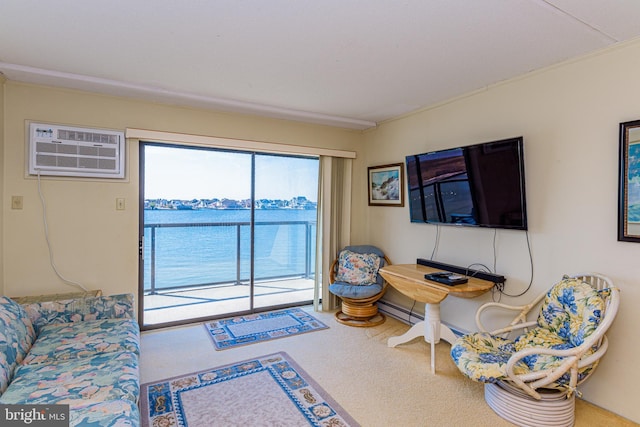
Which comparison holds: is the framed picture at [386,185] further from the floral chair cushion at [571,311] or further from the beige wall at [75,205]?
the beige wall at [75,205]

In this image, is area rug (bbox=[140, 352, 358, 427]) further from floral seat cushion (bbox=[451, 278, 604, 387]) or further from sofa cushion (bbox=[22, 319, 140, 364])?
floral seat cushion (bbox=[451, 278, 604, 387])

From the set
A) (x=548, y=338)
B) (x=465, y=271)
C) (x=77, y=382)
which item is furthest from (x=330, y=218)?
(x=77, y=382)

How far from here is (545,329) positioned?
2213 millimetres

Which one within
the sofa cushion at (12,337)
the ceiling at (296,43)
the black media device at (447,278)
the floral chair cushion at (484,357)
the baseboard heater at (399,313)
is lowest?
the baseboard heater at (399,313)

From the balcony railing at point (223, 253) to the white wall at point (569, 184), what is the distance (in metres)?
1.82

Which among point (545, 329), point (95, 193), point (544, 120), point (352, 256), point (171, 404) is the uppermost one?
point (544, 120)

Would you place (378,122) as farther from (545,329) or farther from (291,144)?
(545,329)

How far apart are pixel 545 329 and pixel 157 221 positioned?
135 inches

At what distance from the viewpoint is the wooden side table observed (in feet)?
8.28

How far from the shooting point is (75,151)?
2.85 metres

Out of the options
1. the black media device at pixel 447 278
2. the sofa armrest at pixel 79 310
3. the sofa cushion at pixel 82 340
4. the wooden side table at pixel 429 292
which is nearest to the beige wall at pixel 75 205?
the sofa armrest at pixel 79 310

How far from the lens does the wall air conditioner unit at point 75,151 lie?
2.73 m

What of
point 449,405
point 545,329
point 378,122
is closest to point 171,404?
point 449,405

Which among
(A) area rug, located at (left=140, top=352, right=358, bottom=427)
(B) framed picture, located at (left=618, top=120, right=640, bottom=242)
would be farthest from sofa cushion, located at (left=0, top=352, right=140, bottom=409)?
(B) framed picture, located at (left=618, top=120, right=640, bottom=242)
